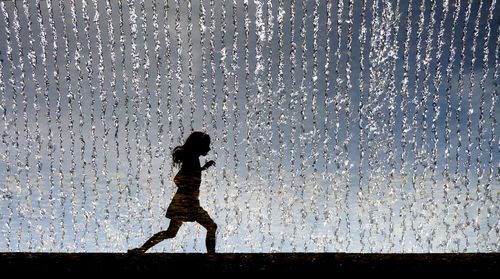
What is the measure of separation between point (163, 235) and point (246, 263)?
1.42 meters

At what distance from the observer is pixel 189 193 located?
6.87 meters

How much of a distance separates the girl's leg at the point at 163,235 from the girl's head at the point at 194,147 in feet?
1.99

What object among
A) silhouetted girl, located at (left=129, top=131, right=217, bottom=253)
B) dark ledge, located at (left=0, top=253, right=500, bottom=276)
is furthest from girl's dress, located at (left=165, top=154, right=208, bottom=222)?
dark ledge, located at (left=0, top=253, right=500, bottom=276)

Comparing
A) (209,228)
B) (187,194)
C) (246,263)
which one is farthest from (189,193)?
(246,263)

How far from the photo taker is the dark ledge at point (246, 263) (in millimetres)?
5715

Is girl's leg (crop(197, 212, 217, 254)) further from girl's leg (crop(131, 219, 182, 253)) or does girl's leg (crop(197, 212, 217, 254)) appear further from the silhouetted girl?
girl's leg (crop(131, 219, 182, 253))

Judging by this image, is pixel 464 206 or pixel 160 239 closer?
pixel 160 239

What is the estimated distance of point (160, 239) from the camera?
6.82 m

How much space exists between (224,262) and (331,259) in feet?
2.84

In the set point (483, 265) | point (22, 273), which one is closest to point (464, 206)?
point (483, 265)

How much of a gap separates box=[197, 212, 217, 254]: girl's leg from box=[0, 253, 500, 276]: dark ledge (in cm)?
99

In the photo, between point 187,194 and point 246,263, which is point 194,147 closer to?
point 187,194

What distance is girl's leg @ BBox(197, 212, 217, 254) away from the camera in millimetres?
6785

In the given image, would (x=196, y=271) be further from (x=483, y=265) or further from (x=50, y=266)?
(x=483, y=265)
